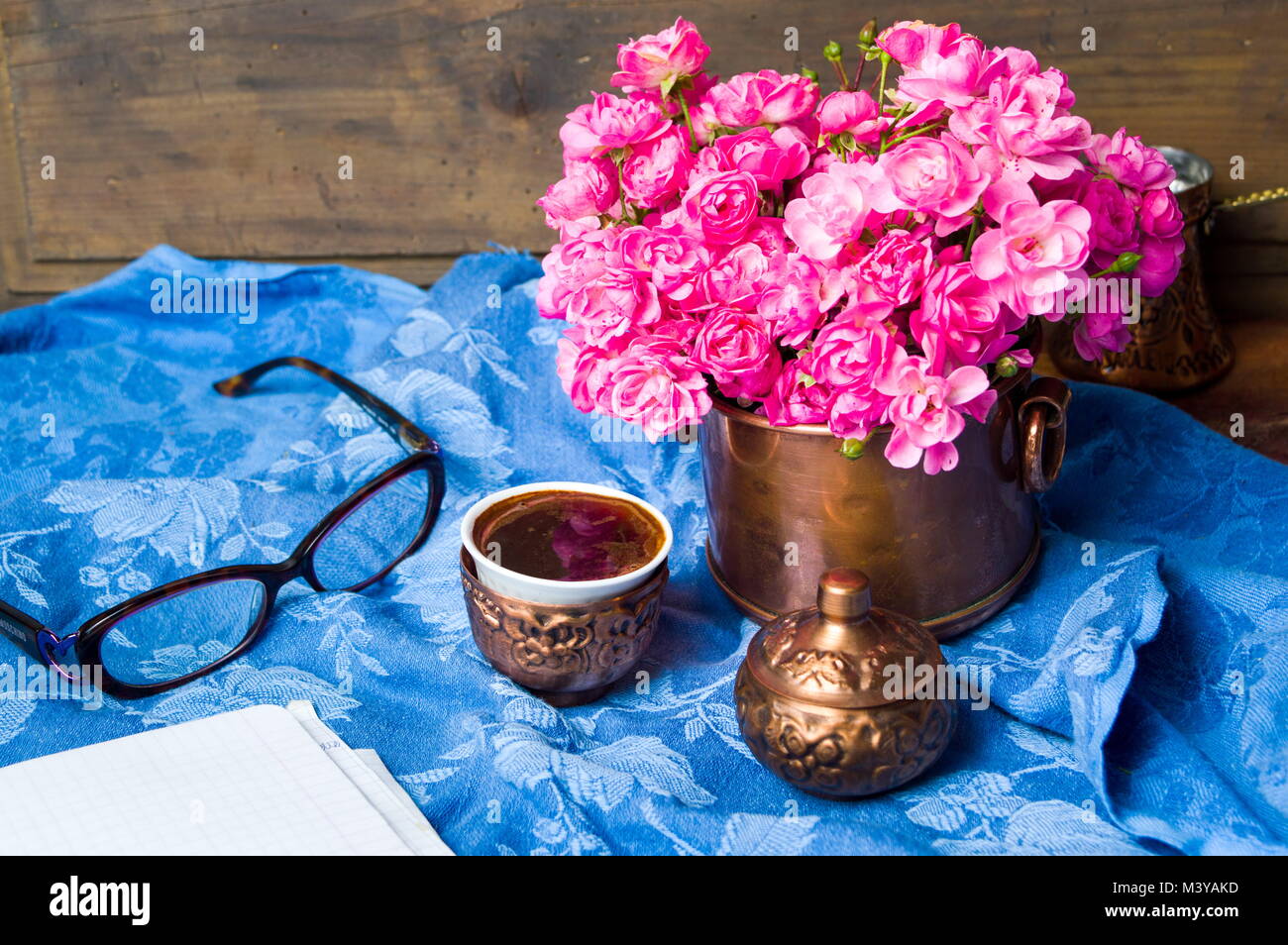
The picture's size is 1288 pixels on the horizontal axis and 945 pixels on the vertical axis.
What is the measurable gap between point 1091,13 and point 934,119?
59 cm

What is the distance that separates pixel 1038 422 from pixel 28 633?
26.2 inches

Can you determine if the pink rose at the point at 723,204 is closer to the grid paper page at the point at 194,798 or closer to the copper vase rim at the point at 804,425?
the copper vase rim at the point at 804,425

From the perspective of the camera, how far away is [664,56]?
0.73 meters

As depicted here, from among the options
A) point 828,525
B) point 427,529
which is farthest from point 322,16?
point 828,525

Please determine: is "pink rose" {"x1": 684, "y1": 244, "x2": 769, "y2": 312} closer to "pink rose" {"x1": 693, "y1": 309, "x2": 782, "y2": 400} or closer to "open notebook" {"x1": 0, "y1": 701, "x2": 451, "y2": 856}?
"pink rose" {"x1": 693, "y1": 309, "x2": 782, "y2": 400}

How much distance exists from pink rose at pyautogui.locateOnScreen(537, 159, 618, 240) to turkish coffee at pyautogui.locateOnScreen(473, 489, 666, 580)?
7.7 inches

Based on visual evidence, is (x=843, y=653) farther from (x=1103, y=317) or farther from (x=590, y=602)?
(x=1103, y=317)

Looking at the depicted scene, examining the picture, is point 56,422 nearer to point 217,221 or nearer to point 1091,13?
point 217,221

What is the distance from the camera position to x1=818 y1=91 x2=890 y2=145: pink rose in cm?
72

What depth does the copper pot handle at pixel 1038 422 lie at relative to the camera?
2.60 ft

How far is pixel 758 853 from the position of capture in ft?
2.22

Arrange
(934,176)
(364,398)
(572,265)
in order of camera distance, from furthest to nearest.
Result: (364,398)
(572,265)
(934,176)

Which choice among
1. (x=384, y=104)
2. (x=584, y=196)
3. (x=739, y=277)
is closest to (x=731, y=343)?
(x=739, y=277)

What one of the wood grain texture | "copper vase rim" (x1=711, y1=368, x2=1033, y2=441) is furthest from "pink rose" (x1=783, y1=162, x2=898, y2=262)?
the wood grain texture
